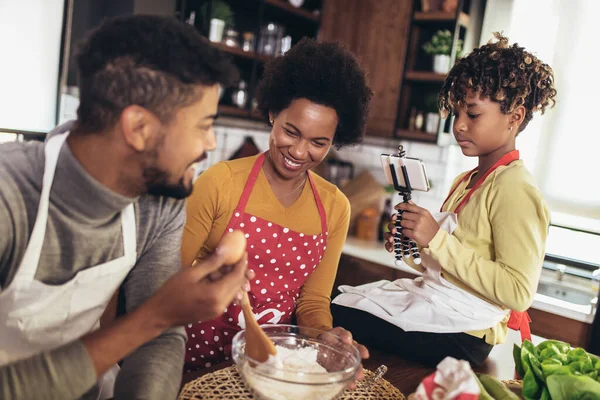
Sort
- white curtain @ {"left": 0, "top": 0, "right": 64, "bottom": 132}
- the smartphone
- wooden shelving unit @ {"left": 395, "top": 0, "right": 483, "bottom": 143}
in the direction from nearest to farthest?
the smartphone
white curtain @ {"left": 0, "top": 0, "right": 64, "bottom": 132}
wooden shelving unit @ {"left": 395, "top": 0, "right": 483, "bottom": 143}

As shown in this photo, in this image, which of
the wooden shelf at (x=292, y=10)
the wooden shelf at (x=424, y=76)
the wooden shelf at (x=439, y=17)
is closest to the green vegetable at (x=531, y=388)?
the wooden shelf at (x=424, y=76)

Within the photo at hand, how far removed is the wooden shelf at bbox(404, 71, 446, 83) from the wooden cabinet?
2.3 inches

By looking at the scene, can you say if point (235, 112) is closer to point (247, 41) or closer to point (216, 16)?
point (247, 41)

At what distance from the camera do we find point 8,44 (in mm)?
2330

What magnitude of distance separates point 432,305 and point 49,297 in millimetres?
901

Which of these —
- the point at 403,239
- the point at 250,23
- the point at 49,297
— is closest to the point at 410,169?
the point at 403,239

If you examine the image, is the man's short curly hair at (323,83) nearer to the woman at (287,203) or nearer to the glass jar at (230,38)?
the woman at (287,203)

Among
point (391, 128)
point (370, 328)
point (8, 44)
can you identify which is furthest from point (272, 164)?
point (391, 128)

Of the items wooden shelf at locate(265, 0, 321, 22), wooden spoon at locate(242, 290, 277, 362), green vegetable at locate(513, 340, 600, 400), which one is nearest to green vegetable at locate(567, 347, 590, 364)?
green vegetable at locate(513, 340, 600, 400)

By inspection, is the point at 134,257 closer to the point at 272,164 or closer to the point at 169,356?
the point at 169,356

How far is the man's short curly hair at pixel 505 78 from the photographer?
4.68 ft

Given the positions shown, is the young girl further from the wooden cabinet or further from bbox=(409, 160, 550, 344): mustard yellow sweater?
the wooden cabinet

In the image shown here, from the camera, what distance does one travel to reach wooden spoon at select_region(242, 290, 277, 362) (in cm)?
88

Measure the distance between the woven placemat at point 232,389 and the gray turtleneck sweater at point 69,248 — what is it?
0.14 feet
